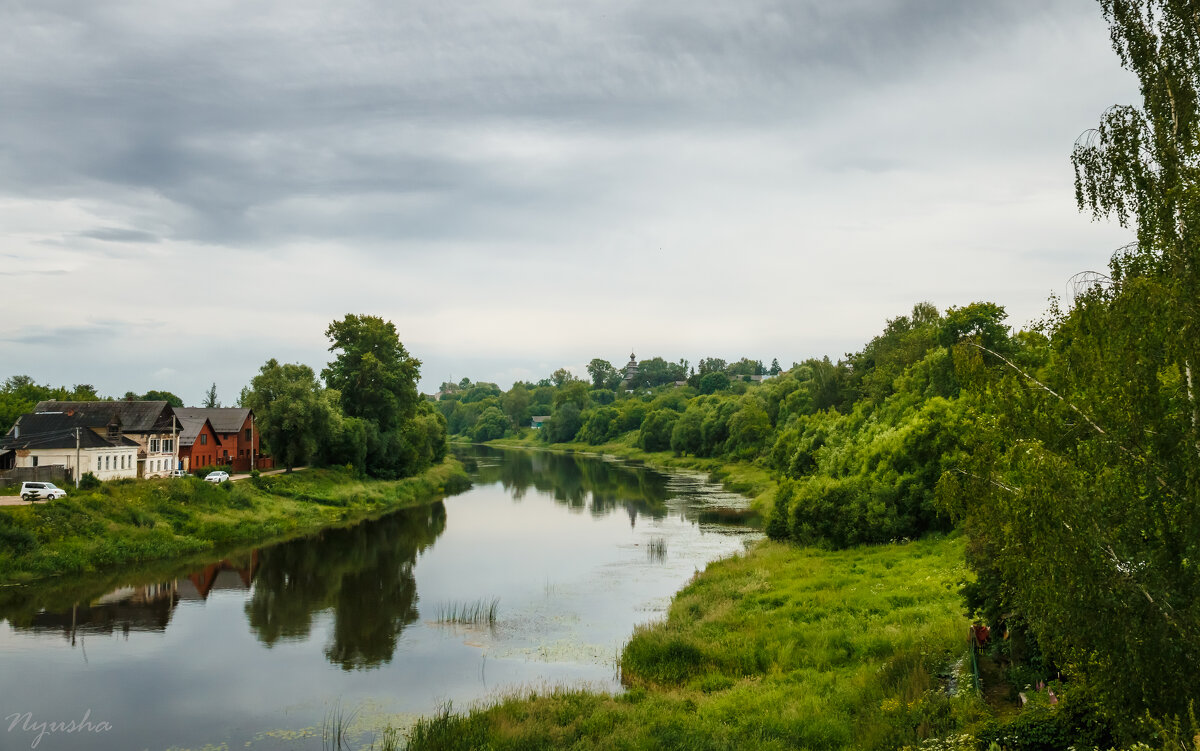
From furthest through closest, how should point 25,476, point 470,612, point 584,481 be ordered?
point 584,481 < point 25,476 < point 470,612

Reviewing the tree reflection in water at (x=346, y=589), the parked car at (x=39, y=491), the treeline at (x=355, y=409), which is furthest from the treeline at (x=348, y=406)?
the parked car at (x=39, y=491)

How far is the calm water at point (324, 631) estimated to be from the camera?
1947 cm

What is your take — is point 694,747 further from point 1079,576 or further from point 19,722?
point 19,722

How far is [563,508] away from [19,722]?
43.1 meters

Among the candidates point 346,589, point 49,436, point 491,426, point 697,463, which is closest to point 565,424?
point 491,426

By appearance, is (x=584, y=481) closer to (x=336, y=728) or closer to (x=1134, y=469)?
(x=336, y=728)

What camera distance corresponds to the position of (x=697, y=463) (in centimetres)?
9562

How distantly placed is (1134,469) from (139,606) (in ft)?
104

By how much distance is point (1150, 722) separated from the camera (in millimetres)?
8039

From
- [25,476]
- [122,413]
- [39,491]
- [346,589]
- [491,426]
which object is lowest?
[346,589]

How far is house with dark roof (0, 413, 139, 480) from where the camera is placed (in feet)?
149

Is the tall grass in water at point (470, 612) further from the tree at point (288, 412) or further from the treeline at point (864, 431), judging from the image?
the tree at point (288, 412)

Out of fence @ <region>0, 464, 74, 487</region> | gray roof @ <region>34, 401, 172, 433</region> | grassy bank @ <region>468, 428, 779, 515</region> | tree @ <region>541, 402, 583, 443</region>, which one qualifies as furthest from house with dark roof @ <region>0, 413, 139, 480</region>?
tree @ <region>541, 402, 583, 443</region>

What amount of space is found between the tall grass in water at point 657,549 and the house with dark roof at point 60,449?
2994cm
